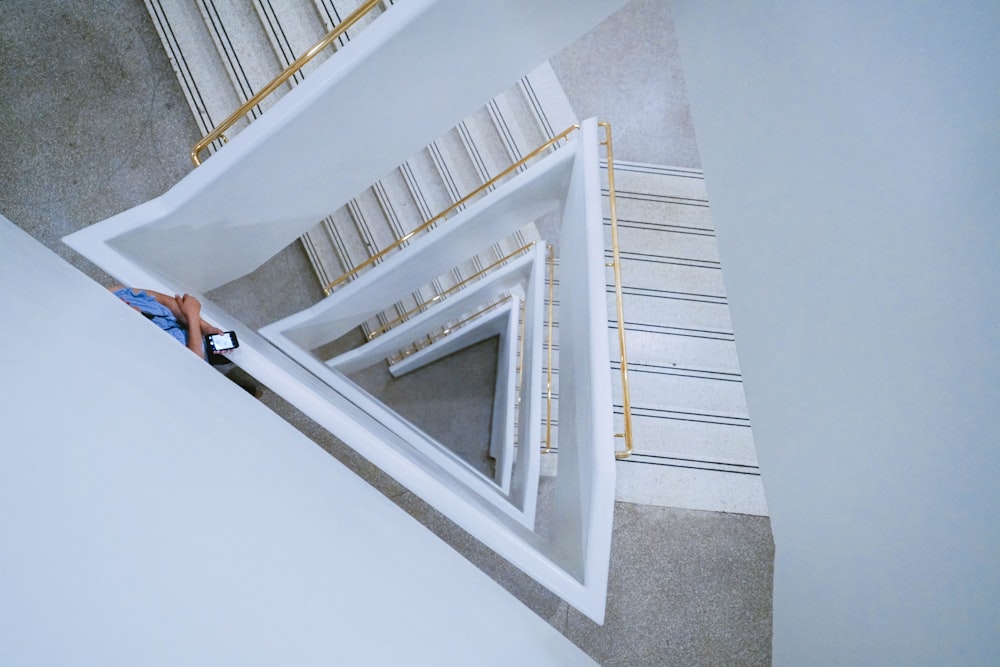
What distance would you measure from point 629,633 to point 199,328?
2785mm

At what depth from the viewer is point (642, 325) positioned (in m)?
4.70

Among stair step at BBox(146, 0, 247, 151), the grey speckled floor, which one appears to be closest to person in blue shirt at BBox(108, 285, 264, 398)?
the grey speckled floor

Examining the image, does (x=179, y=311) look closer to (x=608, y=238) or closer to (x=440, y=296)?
(x=440, y=296)

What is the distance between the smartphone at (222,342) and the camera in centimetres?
245

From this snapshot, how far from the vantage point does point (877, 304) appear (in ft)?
6.06

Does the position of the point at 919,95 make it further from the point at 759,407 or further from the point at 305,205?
the point at 305,205

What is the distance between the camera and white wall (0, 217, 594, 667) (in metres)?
0.75

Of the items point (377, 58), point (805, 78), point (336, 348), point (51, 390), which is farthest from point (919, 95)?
point (336, 348)

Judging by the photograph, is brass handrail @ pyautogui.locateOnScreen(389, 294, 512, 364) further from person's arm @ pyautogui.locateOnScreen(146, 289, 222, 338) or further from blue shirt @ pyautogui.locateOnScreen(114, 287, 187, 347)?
blue shirt @ pyautogui.locateOnScreen(114, 287, 187, 347)

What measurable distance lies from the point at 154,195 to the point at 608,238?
3.46 metres

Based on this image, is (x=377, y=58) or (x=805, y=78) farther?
(x=377, y=58)

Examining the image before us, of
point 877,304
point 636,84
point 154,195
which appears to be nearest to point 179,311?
point 154,195

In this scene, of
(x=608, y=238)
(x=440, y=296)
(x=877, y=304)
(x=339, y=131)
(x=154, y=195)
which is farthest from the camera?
(x=440, y=296)

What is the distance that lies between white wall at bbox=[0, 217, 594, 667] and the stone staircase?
241 cm
